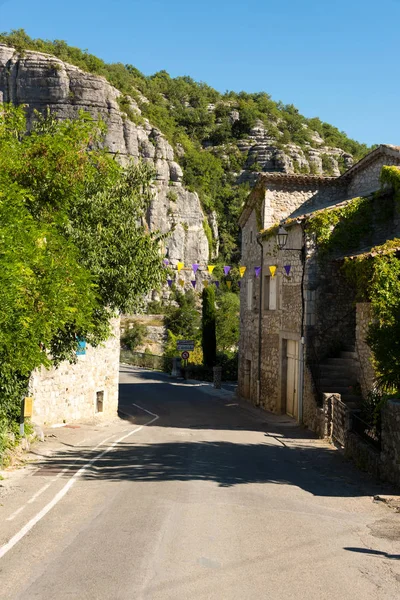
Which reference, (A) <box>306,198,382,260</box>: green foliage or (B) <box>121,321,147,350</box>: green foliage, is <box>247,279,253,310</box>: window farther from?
(B) <box>121,321,147,350</box>: green foliage

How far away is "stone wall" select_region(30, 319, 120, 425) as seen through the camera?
1898 centimetres

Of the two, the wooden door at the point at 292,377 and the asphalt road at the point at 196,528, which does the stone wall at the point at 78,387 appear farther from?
the wooden door at the point at 292,377

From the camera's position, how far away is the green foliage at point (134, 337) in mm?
60500

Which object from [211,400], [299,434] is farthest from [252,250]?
[299,434]

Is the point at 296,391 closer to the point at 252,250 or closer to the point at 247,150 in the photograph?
the point at 252,250

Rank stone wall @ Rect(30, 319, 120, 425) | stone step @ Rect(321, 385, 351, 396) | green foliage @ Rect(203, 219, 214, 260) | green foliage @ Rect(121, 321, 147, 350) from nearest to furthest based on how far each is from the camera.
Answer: stone wall @ Rect(30, 319, 120, 425) → stone step @ Rect(321, 385, 351, 396) → green foliage @ Rect(121, 321, 147, 350) → green foliage @ Rect(203, 219, 214, 260)

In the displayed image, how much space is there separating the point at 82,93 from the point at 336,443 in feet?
224

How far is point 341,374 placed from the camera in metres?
21.0

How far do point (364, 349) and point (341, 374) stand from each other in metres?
2.64

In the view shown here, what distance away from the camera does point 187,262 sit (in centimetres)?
8138

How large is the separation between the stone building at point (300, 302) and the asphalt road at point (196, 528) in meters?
5.03

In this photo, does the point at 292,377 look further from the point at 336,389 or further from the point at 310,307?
the point at 336,389

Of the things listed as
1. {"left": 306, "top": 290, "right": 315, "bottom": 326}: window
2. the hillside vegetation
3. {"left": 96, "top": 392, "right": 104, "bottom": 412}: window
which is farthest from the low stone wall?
the hillside vegetation

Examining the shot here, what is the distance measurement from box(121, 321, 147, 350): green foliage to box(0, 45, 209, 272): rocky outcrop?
18695 millimetres
